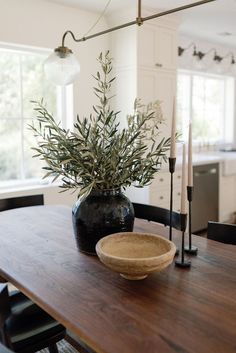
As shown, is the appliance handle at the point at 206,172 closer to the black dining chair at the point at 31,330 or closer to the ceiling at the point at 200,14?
the ceiling at the point at 200,14

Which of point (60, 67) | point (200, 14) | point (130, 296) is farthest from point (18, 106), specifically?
point (130, 296)

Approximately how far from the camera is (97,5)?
3.51 meters

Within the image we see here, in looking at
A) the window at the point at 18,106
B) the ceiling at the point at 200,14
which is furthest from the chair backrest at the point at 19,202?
the ceiling at the point at 200,14

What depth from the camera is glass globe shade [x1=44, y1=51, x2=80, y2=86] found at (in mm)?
2062

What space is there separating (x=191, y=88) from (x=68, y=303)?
4.48 meters

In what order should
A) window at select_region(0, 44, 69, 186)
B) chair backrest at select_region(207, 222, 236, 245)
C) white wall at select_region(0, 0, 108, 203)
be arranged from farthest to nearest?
window at select_region(0, 44, 69, 186) < white wall at select_region(0, 0, 108, 203) < chair backrest at select_region(207, 222, 236, 245)

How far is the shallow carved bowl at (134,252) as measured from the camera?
1.11 metres

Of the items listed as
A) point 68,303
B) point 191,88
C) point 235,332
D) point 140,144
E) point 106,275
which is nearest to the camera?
point 235,332

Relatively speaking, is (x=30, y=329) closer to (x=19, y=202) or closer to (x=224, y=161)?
(x=19, y=202)

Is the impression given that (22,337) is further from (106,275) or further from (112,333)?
(112,333)

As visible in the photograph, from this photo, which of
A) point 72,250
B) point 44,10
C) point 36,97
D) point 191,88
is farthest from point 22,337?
point 191,88

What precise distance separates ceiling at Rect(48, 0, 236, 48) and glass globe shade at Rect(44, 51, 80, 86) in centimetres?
161

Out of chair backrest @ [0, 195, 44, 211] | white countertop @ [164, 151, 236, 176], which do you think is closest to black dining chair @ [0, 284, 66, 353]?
chair backrest @ [0, 195, 44, 211]

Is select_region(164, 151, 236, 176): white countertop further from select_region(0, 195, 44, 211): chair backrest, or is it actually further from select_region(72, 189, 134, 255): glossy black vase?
select_region(72, 189, 134, 255): glossy black vase
